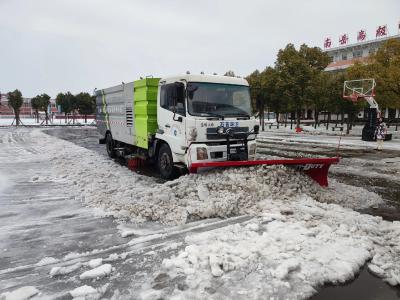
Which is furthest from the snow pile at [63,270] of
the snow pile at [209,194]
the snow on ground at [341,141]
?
the snow on ground at [341,141]

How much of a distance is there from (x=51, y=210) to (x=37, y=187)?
7.08ft

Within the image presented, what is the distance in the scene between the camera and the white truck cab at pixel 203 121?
7.23m

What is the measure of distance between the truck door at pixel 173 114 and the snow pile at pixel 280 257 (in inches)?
118

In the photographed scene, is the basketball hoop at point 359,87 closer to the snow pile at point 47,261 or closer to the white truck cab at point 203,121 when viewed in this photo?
the white truck cab at point 203,121

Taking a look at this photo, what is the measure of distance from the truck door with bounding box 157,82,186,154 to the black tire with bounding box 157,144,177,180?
34 centimetres

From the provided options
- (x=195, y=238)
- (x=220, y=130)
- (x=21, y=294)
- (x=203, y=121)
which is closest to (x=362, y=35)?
(x=220, y=130)

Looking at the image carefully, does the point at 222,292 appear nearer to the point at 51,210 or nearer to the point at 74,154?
the point at 51,210

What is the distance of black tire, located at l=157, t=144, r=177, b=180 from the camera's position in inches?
318

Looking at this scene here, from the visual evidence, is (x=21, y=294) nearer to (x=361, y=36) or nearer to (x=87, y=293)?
(x=87, y=293)

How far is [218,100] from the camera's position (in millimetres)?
7656

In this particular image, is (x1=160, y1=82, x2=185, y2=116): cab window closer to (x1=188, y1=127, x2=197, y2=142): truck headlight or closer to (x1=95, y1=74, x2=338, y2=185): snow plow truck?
(x1=95, y1=74, x2=338, y2=185): snow plow truck

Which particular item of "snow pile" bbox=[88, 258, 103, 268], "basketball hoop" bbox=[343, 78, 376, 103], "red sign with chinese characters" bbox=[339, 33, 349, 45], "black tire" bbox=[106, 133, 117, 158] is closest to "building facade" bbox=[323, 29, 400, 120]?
"red sign with chinese characters" bbox=[339, 33, 349, 45]

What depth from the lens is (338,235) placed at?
4586mm

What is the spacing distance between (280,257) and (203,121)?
3.89 m
